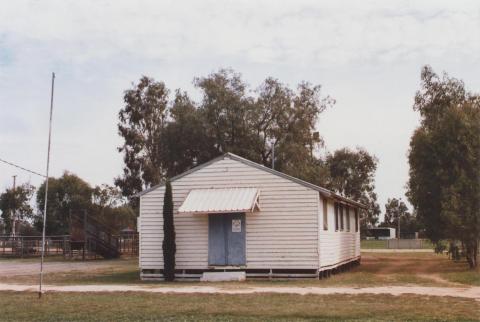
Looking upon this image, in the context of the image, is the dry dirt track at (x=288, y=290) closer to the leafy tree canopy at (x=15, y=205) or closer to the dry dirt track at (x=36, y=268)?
the dry dirt track at (x=36, y=268)

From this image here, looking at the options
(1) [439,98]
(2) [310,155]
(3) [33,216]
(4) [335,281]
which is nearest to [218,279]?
(4) [335,281]

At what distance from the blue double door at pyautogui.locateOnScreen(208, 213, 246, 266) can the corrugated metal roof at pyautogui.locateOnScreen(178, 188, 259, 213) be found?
28.9 inches

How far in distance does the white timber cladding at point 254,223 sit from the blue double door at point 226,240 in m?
0.22

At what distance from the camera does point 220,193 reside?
882 inches

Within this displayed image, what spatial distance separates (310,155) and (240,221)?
21.4 meters

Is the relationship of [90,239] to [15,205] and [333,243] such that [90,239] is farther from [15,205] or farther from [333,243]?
[15,205]

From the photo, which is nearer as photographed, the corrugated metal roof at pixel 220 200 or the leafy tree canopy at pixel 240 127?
the corrugated metal roof at pixel 220 200

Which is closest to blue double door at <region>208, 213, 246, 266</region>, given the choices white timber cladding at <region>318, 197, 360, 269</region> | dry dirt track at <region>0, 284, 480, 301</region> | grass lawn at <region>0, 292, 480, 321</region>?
white timber cladding at <region>318, 197, 360, 269</region>

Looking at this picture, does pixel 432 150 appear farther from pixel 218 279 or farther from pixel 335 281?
pixel 218 279

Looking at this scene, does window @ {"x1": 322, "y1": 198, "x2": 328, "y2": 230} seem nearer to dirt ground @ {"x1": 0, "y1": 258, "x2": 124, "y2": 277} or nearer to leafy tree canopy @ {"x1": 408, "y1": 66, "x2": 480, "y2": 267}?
leafy tree canopy @ {"x1": 408, "y1": 66, "x2": 480, "y2": 267}

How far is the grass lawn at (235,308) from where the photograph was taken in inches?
488

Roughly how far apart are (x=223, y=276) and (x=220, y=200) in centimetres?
253

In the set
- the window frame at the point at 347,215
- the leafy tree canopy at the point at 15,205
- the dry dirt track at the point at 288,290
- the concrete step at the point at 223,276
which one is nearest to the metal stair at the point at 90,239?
the window frame at the point at 347,215

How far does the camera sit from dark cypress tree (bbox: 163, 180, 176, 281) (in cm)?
2219
